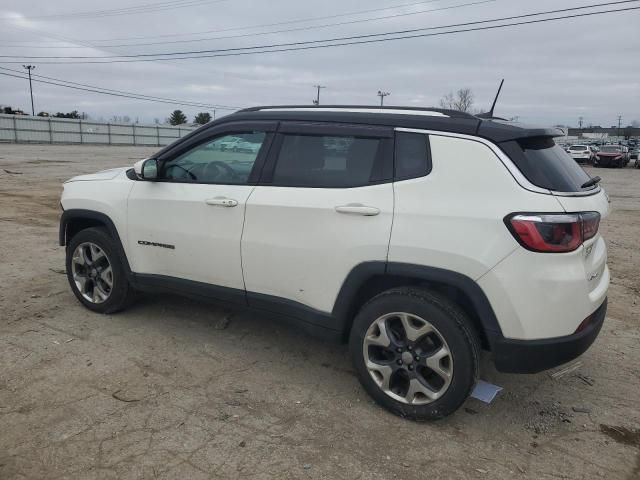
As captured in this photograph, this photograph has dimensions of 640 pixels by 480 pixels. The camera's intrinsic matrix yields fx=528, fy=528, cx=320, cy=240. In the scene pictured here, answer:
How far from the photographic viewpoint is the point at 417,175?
308 cm

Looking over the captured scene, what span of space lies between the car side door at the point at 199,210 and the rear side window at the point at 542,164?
5.40 ft

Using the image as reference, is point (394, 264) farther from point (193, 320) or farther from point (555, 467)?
point (193, 320)

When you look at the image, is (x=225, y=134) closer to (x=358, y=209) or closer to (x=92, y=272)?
(x=358, y=209)

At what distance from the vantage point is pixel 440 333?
2.96 meters

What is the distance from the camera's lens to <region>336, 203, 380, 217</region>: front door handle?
312cm

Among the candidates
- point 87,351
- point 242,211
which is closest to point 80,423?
point 87,351

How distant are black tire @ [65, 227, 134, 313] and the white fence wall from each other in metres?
36.6

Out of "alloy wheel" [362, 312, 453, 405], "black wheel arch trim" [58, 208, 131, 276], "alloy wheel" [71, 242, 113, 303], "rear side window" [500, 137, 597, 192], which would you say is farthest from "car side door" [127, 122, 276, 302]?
"rear side window" [500, 137, 597, 192]

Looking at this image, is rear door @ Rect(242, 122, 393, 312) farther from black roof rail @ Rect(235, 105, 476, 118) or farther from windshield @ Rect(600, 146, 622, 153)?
windshield @ Rect(600, 146, 622, 153)

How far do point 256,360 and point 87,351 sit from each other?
4.17 ft

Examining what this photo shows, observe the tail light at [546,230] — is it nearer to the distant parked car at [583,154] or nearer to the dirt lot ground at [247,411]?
the dirt lot ground at [247,411]

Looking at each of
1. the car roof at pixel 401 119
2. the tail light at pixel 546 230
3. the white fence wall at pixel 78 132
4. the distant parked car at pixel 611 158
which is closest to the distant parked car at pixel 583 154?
the distant parked car at pixel 611 158

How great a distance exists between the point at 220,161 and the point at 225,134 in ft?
0.68

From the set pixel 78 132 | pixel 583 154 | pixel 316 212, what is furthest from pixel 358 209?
pixel 78 132
